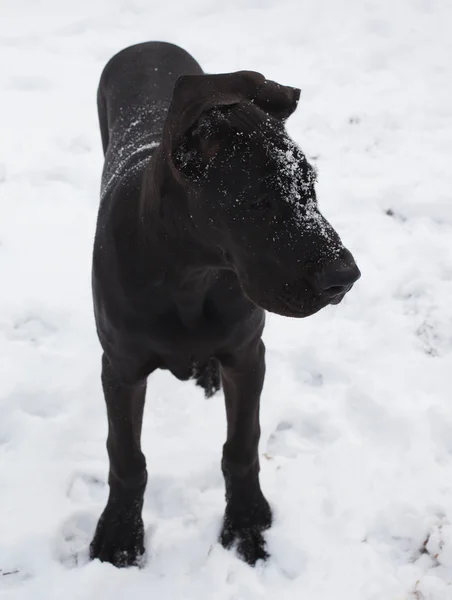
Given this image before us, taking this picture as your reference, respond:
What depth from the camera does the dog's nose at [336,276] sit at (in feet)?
5.59

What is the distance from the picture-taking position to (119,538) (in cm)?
274

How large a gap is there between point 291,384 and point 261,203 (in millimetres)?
1876

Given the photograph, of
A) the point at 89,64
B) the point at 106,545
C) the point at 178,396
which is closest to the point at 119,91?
the point at 178,396

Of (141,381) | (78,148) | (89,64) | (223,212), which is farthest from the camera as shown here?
(89,64)

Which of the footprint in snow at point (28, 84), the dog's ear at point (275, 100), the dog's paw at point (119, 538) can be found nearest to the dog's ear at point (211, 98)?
the dog's ear at point (275, 100)

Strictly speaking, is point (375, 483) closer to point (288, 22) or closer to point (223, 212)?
point (223, 212)

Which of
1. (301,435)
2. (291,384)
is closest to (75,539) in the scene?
(301,435)

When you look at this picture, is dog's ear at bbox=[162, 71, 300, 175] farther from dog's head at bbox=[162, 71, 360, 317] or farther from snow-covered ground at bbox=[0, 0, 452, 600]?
snow-covered ground at bbox=[0, 0, 452, 600]

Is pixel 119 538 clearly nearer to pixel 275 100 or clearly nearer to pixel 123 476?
pixel 123 476

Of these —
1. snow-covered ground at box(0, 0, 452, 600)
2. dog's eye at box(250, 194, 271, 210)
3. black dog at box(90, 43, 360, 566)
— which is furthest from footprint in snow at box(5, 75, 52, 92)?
dog's eye at box(250, 194, 271, 210)

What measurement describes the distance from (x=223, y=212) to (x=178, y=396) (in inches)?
72.2

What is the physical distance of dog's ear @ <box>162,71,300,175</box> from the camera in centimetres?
176

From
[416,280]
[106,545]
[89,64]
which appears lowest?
[106,545]

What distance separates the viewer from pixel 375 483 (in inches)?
120
